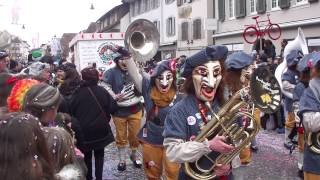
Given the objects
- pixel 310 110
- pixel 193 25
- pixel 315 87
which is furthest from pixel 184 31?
pixel 310 110

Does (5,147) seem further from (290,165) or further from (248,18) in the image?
(248,18)

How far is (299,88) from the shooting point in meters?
5.80

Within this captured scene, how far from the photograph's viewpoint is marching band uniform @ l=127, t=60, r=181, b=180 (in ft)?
17.1

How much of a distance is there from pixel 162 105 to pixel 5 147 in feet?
11.5

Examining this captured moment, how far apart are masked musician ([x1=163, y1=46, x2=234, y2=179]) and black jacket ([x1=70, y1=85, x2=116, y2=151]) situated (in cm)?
245

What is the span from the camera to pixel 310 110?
3.87 metres

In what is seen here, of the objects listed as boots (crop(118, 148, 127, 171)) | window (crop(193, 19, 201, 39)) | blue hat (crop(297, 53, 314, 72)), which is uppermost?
window (crop(193, 19, 201, 39))

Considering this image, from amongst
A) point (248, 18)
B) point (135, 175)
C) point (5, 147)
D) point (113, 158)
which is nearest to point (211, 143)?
point (5, 147)

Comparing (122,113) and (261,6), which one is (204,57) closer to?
(122,113)

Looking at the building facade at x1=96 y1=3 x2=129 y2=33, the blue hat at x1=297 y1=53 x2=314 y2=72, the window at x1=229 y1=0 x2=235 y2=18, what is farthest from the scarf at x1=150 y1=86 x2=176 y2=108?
the building facade at x1=96 y1=3 x2=129 y2=33

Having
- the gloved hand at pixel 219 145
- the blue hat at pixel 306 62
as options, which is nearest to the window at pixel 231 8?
the blue hat at pixel 306 62

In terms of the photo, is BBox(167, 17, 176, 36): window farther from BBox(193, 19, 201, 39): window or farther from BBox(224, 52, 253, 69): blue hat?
BBox(224, 52, 253, 69): blue hat

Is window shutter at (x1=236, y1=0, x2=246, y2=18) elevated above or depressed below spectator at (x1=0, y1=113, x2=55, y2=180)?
above

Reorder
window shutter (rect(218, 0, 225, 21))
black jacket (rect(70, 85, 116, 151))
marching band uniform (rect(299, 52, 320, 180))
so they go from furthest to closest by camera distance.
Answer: window shutter (rect(218, 0, 225, 21)), black jacket (rect(70, 85, 116, 151)), marching band uniform (rect(299, 52, 320, 180))
